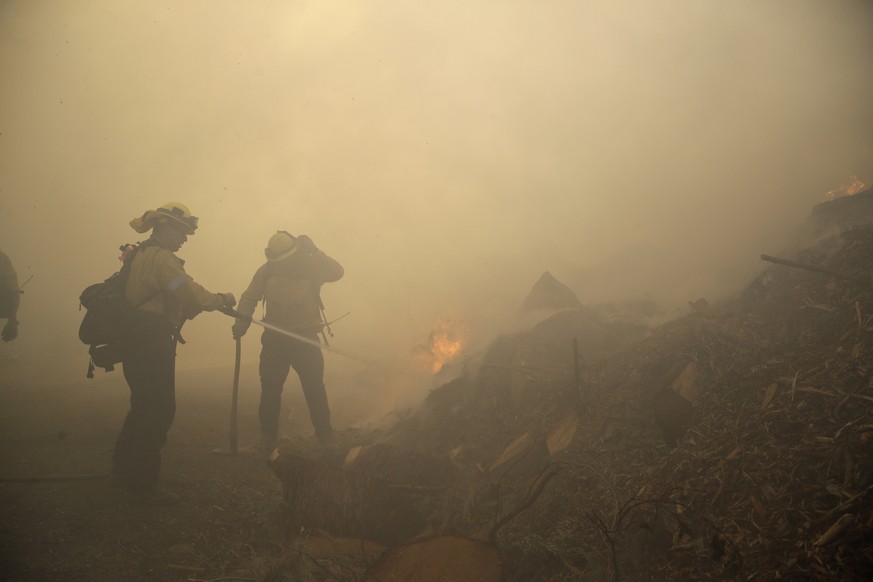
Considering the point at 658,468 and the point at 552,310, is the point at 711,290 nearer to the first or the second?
the point at 552,310

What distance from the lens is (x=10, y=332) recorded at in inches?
282

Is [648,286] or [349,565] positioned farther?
[648,286]

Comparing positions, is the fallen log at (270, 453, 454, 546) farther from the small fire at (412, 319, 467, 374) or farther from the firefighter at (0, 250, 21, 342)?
the small fire at (412, 319, 467, 374)

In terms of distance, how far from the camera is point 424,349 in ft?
41.9

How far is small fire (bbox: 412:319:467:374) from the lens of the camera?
477 inches

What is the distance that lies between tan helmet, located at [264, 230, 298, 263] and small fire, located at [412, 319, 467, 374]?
6.50 meters

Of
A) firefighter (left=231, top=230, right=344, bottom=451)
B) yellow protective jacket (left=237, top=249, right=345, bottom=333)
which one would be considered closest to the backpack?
firefighter (left=231, top=230, right=344, bottom=451)

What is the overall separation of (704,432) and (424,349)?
31.6 feet

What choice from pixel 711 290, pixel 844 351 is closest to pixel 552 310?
pixel 711 290

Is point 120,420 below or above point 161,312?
below

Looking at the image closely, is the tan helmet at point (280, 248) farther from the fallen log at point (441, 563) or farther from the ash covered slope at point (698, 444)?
the fallen log at point (441, 563)

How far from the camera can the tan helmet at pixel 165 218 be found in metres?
4.91

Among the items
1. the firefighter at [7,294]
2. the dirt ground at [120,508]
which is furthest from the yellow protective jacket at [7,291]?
the dirt ground at [120,508]

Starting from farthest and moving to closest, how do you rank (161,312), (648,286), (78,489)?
1. (648,286)
2. (161,312)
3. (78,489)
